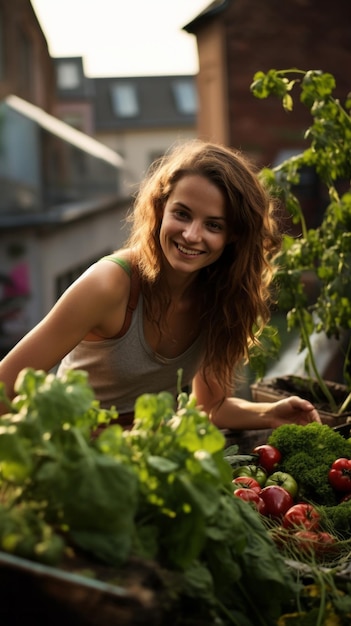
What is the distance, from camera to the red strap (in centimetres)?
302

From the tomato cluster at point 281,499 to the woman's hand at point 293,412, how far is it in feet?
1.11

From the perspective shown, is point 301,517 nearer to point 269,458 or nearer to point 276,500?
point 276,500

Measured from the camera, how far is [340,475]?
2.63 m

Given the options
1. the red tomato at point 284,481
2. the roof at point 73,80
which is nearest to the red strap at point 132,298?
the red tomato at point 284,481

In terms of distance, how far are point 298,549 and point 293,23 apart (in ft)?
66.2

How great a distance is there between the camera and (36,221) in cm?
2233

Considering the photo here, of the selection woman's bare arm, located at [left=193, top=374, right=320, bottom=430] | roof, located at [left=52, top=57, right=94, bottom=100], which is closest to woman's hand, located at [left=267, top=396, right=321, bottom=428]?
woman's bare arm, located at [left=193, top=374, right=320, bottom=430]

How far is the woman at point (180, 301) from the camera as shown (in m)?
2.80

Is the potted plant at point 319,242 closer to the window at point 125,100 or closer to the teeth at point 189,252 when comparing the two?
the teeth at point 189,252

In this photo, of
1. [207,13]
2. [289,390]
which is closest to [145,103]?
[207,13]

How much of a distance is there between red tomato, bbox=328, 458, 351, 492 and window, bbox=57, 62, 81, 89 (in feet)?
200

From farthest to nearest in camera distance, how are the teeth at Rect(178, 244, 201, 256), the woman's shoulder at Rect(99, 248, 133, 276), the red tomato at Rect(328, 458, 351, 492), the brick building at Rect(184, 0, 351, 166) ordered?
the brick building at Rect(184, 0, 351, 166) < the woman's shoulder at Rect(99, 248, 133, 276) < the teeth at Rect(178, 244, 201, 256) < the red tomato at Rect(328, 458, 351, 492)

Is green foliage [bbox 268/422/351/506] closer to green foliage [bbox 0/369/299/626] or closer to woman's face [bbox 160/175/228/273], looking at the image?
woman's face [bbox 160/175/228/273]

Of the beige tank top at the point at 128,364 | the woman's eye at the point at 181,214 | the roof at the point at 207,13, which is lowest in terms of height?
the beige tank top at the point at 128,364
